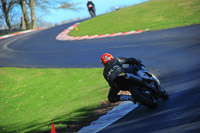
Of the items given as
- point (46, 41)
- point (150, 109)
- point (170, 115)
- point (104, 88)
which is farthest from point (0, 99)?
point (46, 41)

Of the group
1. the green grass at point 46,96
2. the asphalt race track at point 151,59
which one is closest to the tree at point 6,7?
the asphalt race track at point 151,59

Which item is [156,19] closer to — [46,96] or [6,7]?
[46,96]

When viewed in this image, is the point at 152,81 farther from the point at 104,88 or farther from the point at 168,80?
the point at 104,88

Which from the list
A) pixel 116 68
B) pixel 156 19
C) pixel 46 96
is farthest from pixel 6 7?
pixel 116 68

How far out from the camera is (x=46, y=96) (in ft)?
38.6

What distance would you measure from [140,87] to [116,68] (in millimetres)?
664

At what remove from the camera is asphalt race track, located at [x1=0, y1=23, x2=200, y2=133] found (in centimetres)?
541

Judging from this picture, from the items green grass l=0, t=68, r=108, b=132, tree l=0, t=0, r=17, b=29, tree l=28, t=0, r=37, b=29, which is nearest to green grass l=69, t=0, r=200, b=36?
green grass l=0, t=68, r=108, b=132

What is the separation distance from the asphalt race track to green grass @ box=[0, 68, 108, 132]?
1600mm

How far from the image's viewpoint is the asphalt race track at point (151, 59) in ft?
17.8

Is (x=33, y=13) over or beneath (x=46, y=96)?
over

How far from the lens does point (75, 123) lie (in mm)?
7453

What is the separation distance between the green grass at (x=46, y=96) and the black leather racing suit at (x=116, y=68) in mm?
2054

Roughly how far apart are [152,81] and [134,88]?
0.54 metres
